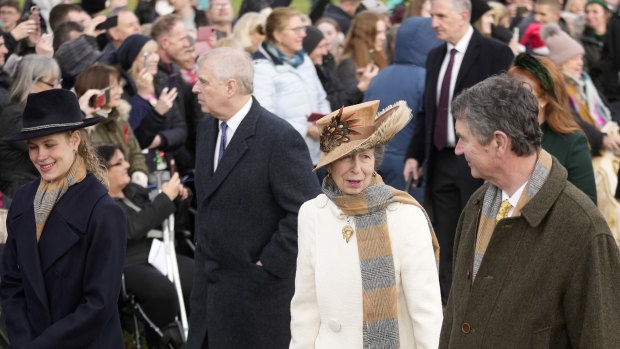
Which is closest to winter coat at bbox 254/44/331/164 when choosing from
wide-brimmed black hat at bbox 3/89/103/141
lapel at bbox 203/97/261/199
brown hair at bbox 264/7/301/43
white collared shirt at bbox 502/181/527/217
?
brown hair at bbox 264/7/301/43

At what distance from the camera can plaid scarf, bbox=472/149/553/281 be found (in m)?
3.35

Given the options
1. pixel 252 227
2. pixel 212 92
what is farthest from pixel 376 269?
pixel 212 92

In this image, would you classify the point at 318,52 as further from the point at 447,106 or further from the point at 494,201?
the point at 494,201

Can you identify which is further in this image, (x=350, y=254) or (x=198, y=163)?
(x=198, y=163)

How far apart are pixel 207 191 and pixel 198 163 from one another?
268mm

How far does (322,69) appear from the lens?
9.97m

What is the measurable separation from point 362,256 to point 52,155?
1.60 m

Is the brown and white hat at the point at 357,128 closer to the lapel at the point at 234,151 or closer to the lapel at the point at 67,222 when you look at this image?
the lapel at the point at 67,222

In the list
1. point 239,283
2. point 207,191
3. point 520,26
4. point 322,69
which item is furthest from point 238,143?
point 520,26

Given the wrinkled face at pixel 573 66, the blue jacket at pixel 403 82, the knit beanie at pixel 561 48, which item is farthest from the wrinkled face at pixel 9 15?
the wrinkled face at pixel 573 66

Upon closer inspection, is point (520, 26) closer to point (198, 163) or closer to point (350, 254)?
point (198, 163)

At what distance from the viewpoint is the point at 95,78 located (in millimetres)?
8055

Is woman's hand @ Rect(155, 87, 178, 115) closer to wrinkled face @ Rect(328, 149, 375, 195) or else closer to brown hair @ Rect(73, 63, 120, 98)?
brown hair @ Rect(73, 63, 120, 98)

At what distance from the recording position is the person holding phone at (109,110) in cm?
793
